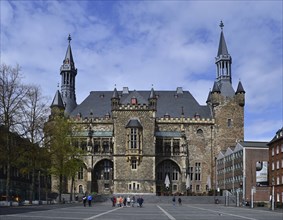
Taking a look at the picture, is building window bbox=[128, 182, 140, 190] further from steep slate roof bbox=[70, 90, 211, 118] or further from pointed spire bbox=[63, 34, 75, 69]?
pointed spire bbox=[63, 34, 75, 69]

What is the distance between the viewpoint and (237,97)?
308ft

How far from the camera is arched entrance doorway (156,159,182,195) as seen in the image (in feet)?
296

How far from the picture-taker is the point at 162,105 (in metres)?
98.1

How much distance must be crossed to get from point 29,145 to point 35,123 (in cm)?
266

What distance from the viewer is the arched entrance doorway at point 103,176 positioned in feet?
296

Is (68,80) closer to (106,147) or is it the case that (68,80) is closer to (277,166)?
(106,147)

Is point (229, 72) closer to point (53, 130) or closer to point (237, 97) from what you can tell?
point (237, 97)

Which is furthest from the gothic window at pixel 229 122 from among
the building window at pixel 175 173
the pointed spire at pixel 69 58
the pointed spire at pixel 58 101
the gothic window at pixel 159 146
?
the pointed spire at pixel 69 58

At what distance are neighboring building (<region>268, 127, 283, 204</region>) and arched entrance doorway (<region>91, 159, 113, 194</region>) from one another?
105 feet

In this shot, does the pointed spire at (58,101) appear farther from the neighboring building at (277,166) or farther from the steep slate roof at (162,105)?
the neighboring building at (277,166)

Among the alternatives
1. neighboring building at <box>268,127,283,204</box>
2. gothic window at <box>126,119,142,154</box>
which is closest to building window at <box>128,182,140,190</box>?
gothic window at <box>126,119,142,154</box>

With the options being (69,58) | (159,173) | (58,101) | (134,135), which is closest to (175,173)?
(159,173)

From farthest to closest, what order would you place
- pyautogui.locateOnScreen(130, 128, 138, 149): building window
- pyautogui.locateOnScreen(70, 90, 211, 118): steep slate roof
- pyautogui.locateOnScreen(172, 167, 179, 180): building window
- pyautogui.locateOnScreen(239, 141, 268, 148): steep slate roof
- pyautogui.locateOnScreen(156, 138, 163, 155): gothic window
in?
pyautogui.locateOnScreen(70, 90, 211, 118): steep slate roof < pyautogui.locateOnScreen(156, 138, 163, 155): gothic window < pyautogui.locateOnScreen(172, 167, 179, 180): building window < pyautogui.locateOnScreen(130, 128, 138, 149): building window < pyautogui.locateOnScreen(239, 141, 268, 148): steep slate roof

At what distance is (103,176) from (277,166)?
35980 mm
